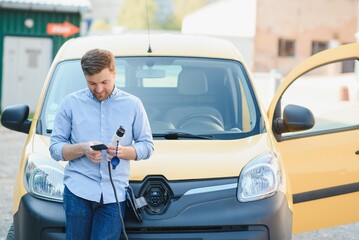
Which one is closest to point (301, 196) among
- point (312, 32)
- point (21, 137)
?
point (21, 137)

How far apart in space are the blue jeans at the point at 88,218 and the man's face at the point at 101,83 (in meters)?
0.55

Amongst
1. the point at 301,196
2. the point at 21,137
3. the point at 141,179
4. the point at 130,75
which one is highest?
the point at 130,75

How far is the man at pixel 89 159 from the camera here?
4.13 m

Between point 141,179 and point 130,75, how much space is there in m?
1.39

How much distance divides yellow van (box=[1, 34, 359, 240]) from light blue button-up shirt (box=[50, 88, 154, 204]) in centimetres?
37

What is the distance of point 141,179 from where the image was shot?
179 inches

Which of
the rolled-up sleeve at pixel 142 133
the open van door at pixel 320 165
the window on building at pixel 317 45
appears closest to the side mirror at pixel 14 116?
the rolled-up sleeve at pixel 142 133

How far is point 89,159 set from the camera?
4094 millimetres

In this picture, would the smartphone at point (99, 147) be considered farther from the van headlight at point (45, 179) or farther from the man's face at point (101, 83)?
the van headlight at point (45, 179)

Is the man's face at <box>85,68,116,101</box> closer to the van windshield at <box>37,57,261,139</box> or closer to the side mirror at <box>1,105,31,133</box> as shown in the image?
the van windshield at <box>37,57,261,139</box>

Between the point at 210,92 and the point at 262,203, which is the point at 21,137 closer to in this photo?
the point at 210,92

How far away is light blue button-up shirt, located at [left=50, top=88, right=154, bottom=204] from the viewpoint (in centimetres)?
413

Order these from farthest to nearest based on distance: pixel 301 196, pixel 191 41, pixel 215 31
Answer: pixel 215 31 < pixel 191 41 < pixel 301 196

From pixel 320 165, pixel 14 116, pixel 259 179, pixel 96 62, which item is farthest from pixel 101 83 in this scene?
pixel 320 165
